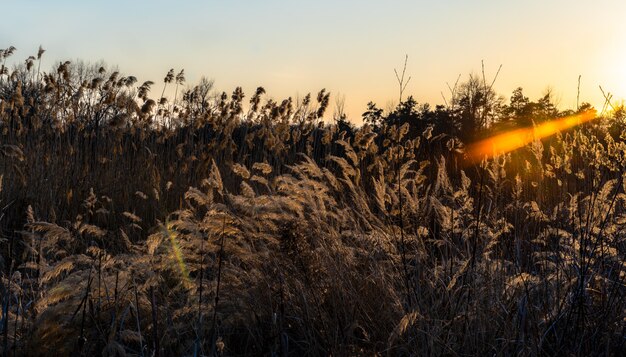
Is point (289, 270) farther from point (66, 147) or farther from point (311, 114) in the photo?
point (311, 114)

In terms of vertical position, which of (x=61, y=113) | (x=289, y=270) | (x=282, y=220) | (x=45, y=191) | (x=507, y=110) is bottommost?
(x=289, y=270)

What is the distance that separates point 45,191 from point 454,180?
399 centimetres

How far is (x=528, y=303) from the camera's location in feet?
8.50

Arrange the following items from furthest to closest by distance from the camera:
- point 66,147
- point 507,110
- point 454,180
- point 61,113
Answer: point 507,110
point 61,113
point 66,147
point 454,180

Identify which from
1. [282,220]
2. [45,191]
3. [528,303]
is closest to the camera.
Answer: [528,303]

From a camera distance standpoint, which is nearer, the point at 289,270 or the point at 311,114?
the point at 289,270

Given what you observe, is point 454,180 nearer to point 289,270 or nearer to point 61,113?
point 289,270

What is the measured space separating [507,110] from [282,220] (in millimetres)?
29438

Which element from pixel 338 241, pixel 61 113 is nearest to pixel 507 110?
pixel 61 113

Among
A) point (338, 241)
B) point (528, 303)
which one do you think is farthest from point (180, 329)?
point (528, 303)

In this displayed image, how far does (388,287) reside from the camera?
290 cm

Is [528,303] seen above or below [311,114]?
below

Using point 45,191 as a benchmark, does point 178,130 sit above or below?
above

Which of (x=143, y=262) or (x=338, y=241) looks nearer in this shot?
(x=143, y=262)
